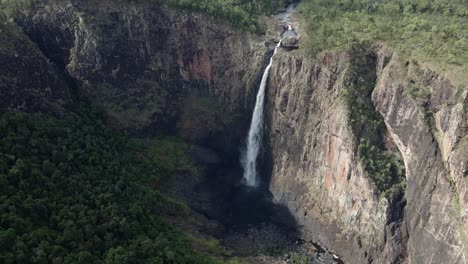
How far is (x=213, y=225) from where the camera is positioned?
190 ft

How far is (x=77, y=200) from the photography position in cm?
4497

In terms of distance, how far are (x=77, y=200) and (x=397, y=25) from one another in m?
42.9

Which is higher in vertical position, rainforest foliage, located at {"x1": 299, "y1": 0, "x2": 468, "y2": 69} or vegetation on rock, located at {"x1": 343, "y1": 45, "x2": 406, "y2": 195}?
rainforest foliage, located at {"x1": 299, "y1": 0, "x2": 468, "y2": 69}

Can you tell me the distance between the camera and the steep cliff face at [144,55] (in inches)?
2490

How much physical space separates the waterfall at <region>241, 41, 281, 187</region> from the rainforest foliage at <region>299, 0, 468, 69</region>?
453 inches

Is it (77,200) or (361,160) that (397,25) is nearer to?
(361,160)

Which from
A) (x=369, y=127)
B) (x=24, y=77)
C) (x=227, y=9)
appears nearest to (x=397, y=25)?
(x=369, y=127)

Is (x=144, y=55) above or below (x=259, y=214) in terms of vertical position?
above

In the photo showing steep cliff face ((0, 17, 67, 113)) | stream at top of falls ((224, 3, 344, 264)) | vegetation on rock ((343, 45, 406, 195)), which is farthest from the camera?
stream at top of falls ((224, 3, 344, 264))

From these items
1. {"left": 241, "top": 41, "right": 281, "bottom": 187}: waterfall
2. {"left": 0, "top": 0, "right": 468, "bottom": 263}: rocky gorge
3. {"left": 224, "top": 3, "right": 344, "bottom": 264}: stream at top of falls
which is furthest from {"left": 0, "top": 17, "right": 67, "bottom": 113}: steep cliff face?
{"left": 241, "top": 41, "right": 281, "bottom": 187}: waterfall

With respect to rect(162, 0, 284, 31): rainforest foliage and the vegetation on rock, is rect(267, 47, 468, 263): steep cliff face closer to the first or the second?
the vegetation on rock

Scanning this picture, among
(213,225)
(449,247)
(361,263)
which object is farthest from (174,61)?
(449,247)

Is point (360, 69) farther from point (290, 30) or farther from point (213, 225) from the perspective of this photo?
point (213, 225)

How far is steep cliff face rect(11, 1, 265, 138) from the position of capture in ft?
208
